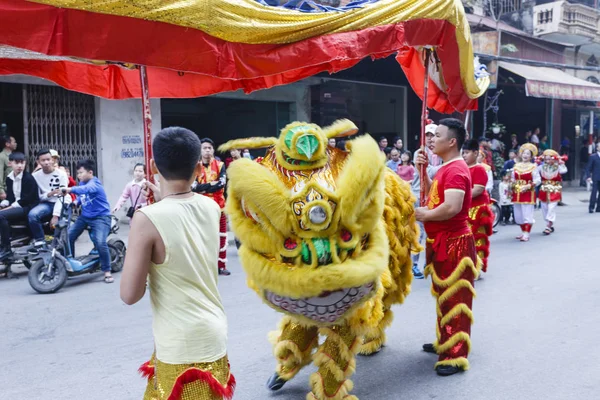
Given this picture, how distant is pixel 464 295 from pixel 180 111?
40.9 feet

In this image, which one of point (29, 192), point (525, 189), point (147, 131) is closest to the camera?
point (147, 131)

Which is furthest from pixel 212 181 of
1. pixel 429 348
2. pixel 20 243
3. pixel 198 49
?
pixel 198 49

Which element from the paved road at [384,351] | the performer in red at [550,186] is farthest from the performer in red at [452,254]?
the performer in red at [550,186]

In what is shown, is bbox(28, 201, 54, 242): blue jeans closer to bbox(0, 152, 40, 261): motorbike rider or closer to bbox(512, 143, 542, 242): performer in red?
bbox(0, 152, 40, 261): motorbike rider

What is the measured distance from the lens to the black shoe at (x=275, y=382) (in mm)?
3867

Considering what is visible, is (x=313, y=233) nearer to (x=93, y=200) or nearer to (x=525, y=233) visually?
(x=93, y=200)

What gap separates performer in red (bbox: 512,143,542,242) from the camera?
1063 cm

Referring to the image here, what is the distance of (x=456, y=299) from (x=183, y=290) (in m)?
2.53

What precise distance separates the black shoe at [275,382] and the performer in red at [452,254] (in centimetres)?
117

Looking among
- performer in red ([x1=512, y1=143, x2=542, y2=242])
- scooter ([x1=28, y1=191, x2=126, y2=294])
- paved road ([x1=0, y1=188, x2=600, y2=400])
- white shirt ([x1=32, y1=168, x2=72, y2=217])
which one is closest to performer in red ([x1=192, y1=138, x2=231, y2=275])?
paved road ([x1=0, y1=188, x2=600, y2=400])

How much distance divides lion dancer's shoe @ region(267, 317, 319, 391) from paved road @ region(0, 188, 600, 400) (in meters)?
0.26

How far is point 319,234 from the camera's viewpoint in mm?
2902

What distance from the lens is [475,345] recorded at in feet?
15.7

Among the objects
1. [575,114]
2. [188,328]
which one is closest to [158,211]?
[188,328]
